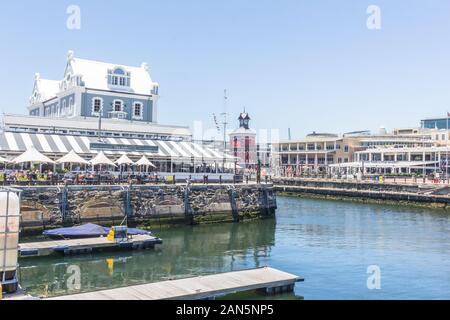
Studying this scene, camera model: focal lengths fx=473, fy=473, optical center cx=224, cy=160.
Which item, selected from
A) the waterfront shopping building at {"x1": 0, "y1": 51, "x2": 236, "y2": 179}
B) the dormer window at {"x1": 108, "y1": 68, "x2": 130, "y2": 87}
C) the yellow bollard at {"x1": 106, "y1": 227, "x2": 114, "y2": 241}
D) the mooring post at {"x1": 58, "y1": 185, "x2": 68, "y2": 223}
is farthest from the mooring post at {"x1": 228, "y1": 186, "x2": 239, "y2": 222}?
the dormer window at {"x1": 108, "y1": 68, "x2": 130, "y2": 87}

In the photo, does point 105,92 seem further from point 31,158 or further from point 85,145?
point 31,158

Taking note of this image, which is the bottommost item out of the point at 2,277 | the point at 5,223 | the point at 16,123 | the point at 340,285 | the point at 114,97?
the point at 340,285

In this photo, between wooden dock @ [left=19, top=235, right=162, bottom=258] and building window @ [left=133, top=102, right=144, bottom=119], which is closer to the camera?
wooden dock @ [left=19, top=235, right=162, bottom=258]

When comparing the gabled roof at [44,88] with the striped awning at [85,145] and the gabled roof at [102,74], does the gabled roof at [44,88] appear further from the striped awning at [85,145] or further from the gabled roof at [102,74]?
the striped awning at [85,145]

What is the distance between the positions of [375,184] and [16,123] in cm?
4779

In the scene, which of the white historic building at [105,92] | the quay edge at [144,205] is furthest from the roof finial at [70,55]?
the quay edge at [144,205]

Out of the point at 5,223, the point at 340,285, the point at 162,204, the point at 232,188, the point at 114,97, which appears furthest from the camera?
the point at 114,97

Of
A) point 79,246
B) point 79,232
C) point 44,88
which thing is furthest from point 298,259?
point 44,88

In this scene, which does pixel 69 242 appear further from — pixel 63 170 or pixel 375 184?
pixel 375 184

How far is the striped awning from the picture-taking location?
44.1m

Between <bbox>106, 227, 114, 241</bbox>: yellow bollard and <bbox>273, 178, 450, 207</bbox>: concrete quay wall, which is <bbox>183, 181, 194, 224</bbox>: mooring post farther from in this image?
<bbox>273, 178, 450, 207</bbox>: concrete quay wall

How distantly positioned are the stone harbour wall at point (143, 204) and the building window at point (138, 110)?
94.6 feet

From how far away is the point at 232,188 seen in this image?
42.5 metres
